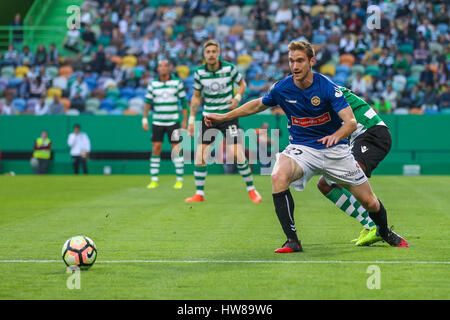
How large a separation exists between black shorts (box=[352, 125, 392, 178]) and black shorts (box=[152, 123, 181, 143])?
8930 mm

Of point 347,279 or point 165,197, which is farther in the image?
point 165,197

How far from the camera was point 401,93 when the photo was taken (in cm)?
2569

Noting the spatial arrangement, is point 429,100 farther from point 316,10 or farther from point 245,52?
point 245,52

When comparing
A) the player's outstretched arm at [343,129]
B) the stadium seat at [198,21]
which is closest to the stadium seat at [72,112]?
the stadium seat at [198,21]

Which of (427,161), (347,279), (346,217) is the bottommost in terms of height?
(427,161)

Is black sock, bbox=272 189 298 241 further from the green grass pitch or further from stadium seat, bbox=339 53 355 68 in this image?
stadium seat, bbox=339 53 355 68

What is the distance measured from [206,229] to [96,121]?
16.8 meters

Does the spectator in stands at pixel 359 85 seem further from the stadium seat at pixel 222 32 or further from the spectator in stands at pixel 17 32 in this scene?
the spectator in stands at pixel 17 32

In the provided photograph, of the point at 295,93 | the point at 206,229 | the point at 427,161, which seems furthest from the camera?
the point at 427,161

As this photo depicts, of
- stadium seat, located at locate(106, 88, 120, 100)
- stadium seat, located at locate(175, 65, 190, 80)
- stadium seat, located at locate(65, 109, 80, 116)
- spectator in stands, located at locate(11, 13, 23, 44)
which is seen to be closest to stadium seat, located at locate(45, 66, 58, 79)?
stadium seat, located at locate(65, 109, 80, 116)

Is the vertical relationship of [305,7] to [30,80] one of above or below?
above

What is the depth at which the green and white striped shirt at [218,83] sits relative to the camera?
13305 mm
